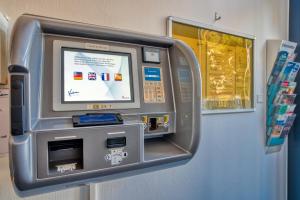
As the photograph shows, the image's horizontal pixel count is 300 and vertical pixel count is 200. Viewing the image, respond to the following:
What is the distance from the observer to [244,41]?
6.57ft

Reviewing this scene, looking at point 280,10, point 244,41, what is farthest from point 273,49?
point 280,10

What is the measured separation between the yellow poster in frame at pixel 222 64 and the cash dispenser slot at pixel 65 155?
1043mm

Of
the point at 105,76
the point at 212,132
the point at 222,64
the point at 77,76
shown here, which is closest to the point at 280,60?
the point at 222,64

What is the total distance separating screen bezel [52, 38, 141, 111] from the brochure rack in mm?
1739

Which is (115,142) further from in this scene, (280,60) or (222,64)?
(280,60)

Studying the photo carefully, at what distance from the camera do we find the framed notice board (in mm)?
1636

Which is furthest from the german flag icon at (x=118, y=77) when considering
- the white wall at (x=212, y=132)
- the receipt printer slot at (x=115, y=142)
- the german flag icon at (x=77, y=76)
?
the white wall at (x=212, y=132)

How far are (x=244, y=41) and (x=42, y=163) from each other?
6.16 ft

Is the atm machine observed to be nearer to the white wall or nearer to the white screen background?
the white screen background

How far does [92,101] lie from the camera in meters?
0.85

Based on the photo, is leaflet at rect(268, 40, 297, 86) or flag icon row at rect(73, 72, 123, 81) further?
leaflet at rect(268, 40, 297, 86)

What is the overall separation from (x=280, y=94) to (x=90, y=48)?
2028 mm

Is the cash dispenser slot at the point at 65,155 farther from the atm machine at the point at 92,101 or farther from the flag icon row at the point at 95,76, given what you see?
the flag icon row at the point at 95,76

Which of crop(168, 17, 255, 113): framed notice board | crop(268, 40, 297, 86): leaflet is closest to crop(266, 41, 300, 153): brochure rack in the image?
crop(268, 40, 297, 86): leaflet
